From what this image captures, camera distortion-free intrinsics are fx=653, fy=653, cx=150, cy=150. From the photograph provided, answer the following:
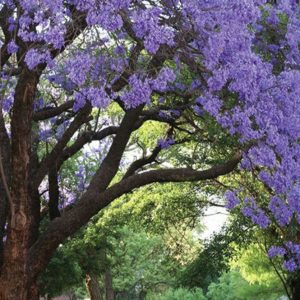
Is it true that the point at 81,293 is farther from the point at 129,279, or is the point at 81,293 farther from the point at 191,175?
the point at 191,175

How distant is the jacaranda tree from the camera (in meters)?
7.18

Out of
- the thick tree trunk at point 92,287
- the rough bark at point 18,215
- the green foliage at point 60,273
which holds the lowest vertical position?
the rough bark at point 18,215

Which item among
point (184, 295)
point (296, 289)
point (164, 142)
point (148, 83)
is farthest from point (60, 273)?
point (184, 295)

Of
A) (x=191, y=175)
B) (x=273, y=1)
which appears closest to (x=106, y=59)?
(x=191, y=175)

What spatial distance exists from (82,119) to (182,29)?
3.42 meters

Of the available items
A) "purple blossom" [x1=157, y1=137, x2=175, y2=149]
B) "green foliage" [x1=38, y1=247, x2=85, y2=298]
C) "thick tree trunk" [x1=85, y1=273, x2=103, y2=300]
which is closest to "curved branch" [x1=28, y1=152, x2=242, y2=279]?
"purple blossom" [x1=157, y1=137, x2=175, y2=149]

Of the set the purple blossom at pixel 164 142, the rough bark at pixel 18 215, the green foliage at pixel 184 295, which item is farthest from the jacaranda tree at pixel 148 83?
the green foliage at pixel 184 295

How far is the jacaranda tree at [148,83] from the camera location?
23.6ft

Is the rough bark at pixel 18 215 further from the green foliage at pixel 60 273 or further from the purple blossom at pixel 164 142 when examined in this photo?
the green foliage at pixel 60 273

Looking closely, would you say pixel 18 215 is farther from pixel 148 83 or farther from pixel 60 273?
pixel 60 273

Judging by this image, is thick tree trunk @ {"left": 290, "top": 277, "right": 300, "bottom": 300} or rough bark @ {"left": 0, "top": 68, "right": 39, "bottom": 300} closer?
rough bark @ {"left": 0, "top": 68, "right": 39, "bottom": 300}

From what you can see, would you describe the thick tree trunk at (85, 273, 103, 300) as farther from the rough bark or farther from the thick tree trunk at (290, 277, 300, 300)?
the rough bark

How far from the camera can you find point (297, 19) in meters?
9.85

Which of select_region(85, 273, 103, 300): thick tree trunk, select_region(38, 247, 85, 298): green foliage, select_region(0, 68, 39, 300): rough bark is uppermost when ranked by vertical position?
select_region(85, 273, 103, 300): thick tree trunk
